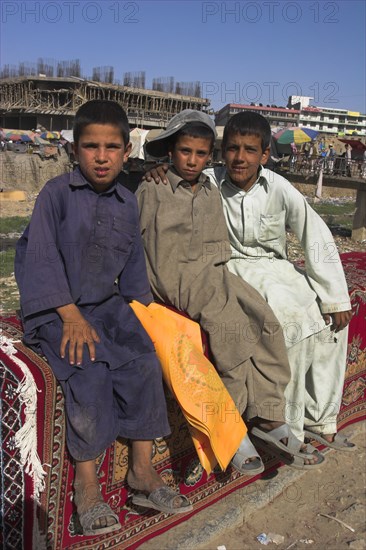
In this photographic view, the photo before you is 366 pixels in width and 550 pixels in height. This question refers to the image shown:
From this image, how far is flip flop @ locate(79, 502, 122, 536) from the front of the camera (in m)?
1.94

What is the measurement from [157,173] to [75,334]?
110 cm

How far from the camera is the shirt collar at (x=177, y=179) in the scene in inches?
107

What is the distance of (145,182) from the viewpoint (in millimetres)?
2777

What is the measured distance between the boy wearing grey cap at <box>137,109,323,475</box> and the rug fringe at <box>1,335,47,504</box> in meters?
0.91

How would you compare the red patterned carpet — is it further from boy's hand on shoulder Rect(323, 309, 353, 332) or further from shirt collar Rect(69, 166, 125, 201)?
boy's hand on shoulder Rect(323, 309, 353, 332)

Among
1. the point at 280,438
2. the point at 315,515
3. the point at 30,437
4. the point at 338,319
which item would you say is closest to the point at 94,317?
the point at 30,437

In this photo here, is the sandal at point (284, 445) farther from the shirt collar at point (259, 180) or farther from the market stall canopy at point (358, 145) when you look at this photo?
the market stall canopy at point (358, 145)

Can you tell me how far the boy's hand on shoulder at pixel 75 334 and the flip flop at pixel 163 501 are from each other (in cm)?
66

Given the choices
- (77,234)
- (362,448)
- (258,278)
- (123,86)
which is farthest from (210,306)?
(123,86)

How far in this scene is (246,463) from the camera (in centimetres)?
236

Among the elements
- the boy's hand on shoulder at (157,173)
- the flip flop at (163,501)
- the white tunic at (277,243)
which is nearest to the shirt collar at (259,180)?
the white tunic at (277,243)

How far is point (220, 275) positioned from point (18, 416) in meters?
1.27

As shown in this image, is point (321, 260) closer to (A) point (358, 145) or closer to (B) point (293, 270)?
(B) point (293, 270)

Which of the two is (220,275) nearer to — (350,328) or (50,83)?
(350,328)
